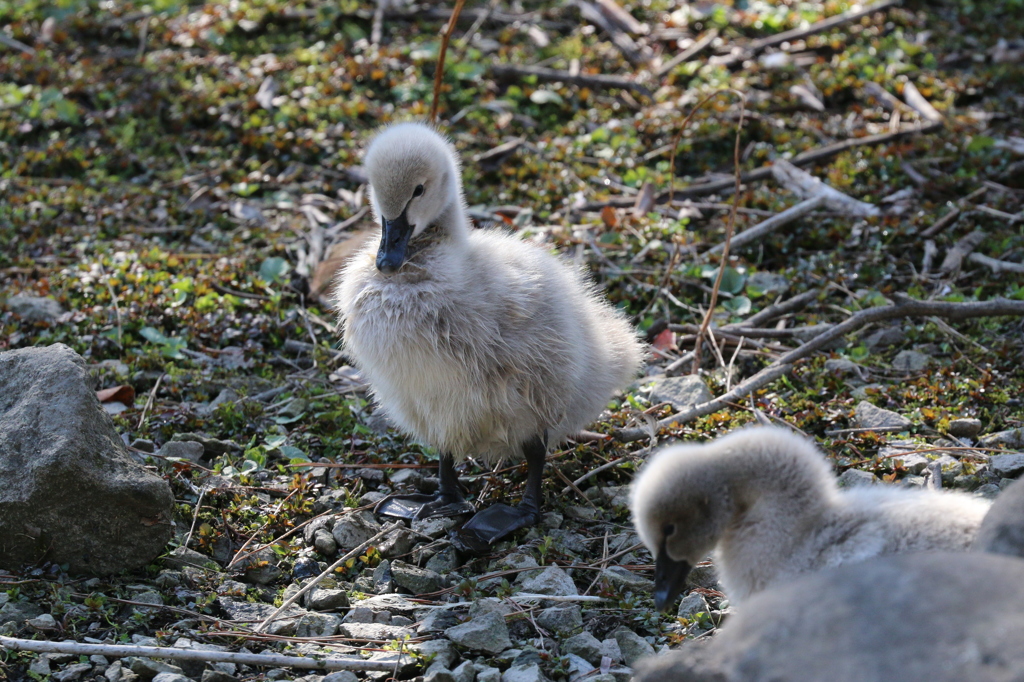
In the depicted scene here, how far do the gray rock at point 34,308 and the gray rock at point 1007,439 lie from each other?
4.65 meters

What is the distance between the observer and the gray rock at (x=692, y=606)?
10.9 ft

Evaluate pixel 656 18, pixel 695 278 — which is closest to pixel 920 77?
pixel 656 18

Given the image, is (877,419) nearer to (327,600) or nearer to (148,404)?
(327,600)

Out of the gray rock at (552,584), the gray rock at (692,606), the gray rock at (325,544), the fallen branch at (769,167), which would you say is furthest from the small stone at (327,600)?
the fallen branch at (769,167)

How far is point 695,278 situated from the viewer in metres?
5.65

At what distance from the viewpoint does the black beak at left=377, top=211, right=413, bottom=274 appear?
12.7 feet

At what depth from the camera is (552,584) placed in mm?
3492

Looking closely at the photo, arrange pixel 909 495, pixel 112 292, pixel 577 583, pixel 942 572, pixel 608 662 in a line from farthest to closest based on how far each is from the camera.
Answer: pixel 112 292, pixel 577 583, pixel 608 662, pixel 909 495, pixel 942 572

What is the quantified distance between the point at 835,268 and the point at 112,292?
13.5 ft

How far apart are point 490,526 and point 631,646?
0.87 metres

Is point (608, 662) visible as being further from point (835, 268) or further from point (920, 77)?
point (920, 77)

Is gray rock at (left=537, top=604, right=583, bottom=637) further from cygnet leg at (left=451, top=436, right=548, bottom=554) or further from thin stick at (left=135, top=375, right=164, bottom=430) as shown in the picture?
thin stick at (left=135, top=375, right=164, bottom=430)

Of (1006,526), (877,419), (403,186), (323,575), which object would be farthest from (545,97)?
(1006,526)

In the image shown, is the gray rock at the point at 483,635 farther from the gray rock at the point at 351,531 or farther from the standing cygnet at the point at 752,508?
the gray rock at the point at 351,531
